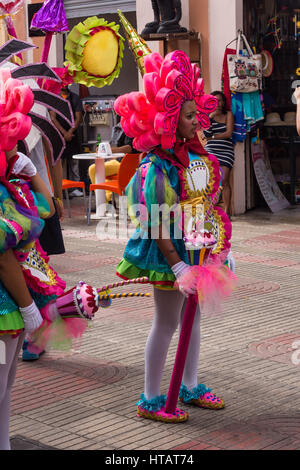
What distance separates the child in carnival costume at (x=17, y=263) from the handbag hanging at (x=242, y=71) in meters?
8.77

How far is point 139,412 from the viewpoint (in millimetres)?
4480

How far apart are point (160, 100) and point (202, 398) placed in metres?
1.74

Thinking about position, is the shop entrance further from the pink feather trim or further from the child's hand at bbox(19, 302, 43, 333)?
the child's hand at bbox(19, 302, 43, 333)

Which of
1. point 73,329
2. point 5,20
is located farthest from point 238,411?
point 5,20

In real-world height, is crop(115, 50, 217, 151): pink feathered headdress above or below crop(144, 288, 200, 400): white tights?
above

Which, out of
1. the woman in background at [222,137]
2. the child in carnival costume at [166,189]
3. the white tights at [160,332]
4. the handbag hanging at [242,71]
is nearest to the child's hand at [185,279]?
the child in carnival costume at [166,189]

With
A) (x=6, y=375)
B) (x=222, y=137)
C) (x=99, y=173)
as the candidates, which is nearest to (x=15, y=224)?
(x=6, y=375)

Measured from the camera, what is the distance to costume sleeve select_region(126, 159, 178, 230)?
13.8ft

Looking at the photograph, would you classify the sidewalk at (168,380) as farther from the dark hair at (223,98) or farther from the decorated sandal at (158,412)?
the dark hair at (223,98)

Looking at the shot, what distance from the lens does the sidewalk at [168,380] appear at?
419 cm

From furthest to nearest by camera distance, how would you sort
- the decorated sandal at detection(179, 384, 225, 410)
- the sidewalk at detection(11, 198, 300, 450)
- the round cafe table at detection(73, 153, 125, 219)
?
the round cafe table at detection(73, 153, 125, 219) < the decorated sandal at detection(179, 384, 225, 410) < the sidewalk at detection(11, 198, 300, 450)

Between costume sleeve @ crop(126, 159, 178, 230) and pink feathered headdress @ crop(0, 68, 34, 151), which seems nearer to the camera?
pink feathered headdress @ crop(0, 68, 34, 151)

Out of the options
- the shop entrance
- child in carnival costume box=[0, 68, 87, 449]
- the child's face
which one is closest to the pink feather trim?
child in carnival costume box=[0, 68, 87, 449]

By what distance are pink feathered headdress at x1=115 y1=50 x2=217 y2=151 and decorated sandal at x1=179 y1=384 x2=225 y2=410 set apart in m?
1.44
